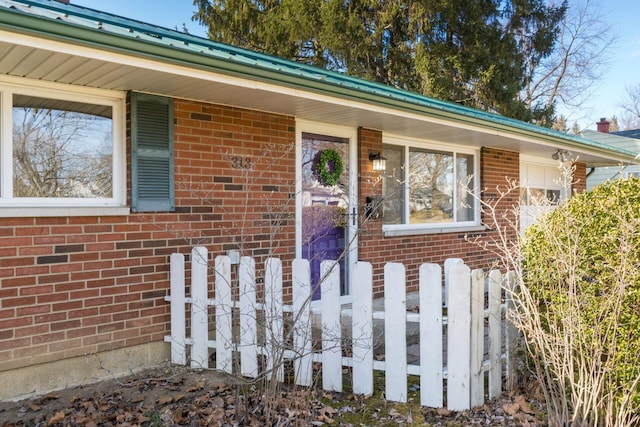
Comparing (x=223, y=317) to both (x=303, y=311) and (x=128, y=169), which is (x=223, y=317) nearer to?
(x=303, y=311)

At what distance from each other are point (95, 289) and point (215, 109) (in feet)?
6.77

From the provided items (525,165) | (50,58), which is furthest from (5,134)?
(525,165)

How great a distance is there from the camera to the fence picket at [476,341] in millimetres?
3705

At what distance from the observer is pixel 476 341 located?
3729mm

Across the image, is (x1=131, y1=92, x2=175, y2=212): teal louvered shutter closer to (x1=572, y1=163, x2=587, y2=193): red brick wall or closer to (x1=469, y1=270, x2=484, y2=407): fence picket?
(x1=469, y1=270, x2=484, y2=407): fence picket

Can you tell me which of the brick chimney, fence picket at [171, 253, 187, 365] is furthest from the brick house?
the brick chimney

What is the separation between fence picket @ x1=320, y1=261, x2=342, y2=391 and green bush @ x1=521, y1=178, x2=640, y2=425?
143cm

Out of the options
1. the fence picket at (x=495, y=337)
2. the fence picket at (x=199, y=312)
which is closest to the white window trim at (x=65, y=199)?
the fence picket at (x=199, y=312)

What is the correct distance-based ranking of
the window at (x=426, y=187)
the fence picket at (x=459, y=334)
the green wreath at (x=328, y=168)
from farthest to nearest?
the window at (x=426, y=187), the green wreath at (x=328, y=168), the fence picket at (x=459, y=334)

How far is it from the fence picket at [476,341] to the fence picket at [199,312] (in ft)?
7.45

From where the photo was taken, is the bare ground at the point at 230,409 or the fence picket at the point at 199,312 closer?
the bare ground at the point at 230,409

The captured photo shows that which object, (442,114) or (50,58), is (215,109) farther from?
(442,114)

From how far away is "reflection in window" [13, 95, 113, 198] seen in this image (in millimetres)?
4145

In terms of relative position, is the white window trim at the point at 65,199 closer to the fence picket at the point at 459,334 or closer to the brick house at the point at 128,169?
the brick house at the point at 128,169
